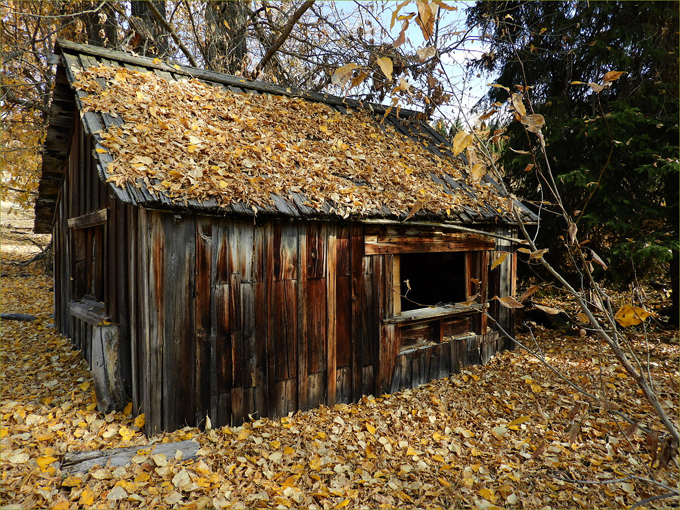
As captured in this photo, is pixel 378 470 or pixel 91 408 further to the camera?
pixel 91 408

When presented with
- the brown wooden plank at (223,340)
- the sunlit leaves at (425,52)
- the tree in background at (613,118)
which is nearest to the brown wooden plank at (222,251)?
the brown wooden plank at (223,340)

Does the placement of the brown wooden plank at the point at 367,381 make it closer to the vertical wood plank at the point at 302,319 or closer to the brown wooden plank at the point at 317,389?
the brown wooden plank at the point at 317,389

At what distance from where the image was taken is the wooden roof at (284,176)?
4.13 metres

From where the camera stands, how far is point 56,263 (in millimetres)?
8727

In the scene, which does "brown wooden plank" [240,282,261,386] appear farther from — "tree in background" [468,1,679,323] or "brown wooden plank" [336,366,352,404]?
"tree in background" [468,1,679,323]

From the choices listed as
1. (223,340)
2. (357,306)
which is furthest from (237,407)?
(357,306)

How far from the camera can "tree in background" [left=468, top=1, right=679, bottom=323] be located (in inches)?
280

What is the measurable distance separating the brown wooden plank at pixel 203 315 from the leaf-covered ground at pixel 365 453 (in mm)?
375

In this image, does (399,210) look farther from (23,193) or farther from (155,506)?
(23,193)

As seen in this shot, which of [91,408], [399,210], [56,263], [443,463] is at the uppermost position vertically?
[399,210]

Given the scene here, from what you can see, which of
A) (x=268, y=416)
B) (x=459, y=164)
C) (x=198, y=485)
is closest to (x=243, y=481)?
(x=198, y=485)

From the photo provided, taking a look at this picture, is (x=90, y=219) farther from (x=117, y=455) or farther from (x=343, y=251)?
(x=343, y=251)

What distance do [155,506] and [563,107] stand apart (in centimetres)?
932

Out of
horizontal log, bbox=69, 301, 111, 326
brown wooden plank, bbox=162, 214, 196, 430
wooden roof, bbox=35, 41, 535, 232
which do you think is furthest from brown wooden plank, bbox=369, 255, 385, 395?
horizontal log, bbox=69, 301, 111, 326
